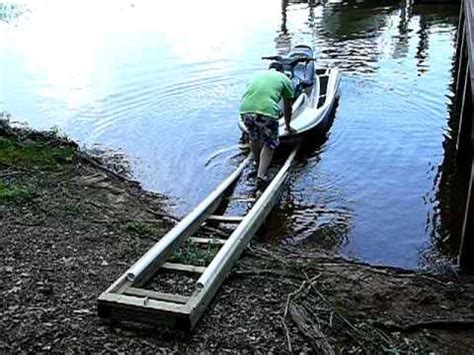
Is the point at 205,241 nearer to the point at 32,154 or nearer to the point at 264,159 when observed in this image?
the point at 264,159

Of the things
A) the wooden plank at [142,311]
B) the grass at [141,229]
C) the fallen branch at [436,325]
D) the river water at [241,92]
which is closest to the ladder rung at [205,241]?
the grass at [141,229]

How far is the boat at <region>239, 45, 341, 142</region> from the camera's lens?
32.7ft

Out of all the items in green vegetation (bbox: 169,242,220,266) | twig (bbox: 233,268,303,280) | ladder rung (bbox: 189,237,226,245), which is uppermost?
green vegetation (bbox: 169,242,220,266)

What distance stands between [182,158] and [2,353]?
6009mm

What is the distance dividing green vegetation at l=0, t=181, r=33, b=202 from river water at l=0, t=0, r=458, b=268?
1.89 metres

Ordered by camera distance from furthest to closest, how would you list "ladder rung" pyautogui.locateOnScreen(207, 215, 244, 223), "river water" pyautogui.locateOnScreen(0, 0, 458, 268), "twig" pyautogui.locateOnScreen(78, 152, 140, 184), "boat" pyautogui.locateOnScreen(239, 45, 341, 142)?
"boat" pyautogui.locateOnScreen(239, 45, 341, 142) → "twig" pyautogui.locateOnScreen(78, 152, 140, 184) → "river water" pyautogui.locateOnScreen(0, 0, 458, 268) → "ladder rung" pyautogui.locateOnScreen(207, 215, 244, 223)

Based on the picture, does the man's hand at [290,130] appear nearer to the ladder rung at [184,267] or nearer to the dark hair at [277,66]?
the dark hair at [277,66]

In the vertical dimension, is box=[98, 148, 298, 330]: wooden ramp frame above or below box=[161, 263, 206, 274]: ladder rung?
above

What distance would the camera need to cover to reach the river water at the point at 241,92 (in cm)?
831

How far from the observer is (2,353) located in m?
4.43

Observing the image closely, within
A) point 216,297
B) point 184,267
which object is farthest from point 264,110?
point 216,297

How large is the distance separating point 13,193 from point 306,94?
19.1ft

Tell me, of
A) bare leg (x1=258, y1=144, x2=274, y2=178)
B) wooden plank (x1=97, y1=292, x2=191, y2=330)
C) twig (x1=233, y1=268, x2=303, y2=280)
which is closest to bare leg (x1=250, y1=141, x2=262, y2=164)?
bare leg (x1=258, y1=144, x2=274, y2=178)

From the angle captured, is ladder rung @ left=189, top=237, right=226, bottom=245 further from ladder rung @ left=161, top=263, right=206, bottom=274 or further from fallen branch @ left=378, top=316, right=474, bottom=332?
fallen branch @ left=378, top=316, right=474, bottom=332
